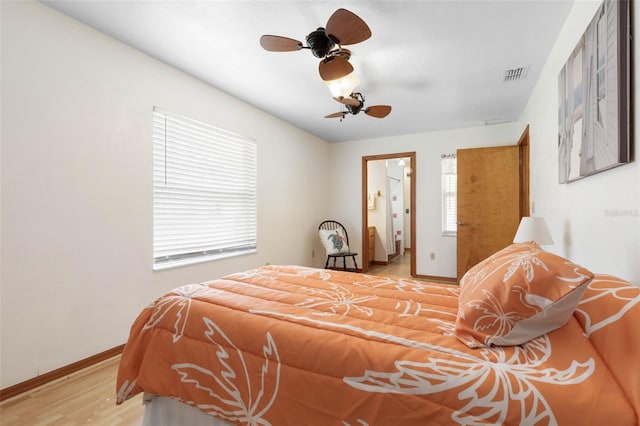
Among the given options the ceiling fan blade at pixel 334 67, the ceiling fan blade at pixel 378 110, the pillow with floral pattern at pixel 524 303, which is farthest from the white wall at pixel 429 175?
the pillow with floral pattern at pixel 524 303

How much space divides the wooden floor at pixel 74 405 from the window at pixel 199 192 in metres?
0.97

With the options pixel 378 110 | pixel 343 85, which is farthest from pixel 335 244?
pixel 343 85

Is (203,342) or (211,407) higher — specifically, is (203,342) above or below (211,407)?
above

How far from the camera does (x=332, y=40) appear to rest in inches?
73.2

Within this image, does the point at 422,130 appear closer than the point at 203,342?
No

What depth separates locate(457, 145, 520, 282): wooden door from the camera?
4.01 metres

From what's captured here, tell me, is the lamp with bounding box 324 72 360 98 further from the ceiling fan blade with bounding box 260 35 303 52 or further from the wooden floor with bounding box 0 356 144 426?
the wooden floor with bounding box 0 356 144 426

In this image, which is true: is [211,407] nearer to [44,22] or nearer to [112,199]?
[112,199]

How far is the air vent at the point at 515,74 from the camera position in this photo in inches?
107

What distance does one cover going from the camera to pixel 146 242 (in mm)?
2543

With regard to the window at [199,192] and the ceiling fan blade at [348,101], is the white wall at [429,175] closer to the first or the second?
the window at [199,192]

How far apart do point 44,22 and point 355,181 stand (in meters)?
4.34

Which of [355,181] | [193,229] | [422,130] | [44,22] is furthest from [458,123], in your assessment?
[44,22]

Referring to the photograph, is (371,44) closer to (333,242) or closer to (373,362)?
(373,362)
